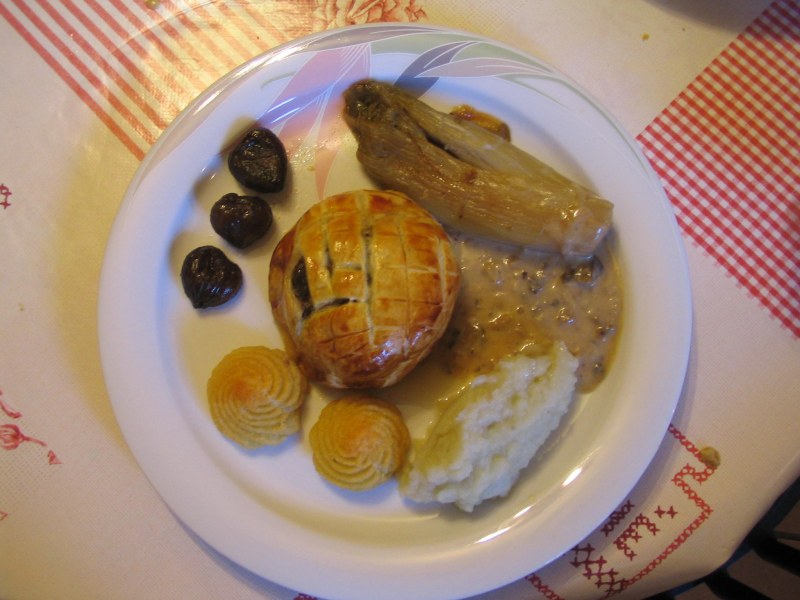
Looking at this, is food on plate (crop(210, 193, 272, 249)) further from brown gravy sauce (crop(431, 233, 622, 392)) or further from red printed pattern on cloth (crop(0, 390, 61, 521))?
red printed pattern on cloth (crop(0, 390, 61, 521))

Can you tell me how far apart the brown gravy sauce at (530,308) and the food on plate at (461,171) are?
60mm

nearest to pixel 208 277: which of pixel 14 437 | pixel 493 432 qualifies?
pixel 14 437

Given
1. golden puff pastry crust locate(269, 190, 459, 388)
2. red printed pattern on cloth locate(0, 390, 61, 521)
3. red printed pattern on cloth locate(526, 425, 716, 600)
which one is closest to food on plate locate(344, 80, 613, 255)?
golden puff pastry crust locate(269, 190, 459, 388)

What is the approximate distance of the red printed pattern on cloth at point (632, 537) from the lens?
1724 mm

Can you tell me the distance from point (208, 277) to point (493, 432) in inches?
34.2

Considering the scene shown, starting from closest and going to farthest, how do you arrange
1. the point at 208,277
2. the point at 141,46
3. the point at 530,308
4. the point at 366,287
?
the point at 366,287 < the point at 208,277 < the point at 530,308 < the point at 141,46

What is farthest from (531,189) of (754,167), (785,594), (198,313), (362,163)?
(785,594)

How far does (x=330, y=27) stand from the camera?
1.90 metres

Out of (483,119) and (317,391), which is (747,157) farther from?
(317,391)

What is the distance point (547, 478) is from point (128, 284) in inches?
49.2

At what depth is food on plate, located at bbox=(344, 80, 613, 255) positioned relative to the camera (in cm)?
169

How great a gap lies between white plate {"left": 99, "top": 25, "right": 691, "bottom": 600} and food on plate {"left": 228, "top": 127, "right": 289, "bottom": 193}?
0.06 m

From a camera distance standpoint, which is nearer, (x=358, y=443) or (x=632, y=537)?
(x=358, y=443)

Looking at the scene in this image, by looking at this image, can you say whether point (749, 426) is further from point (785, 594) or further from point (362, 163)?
point (362, 163)
